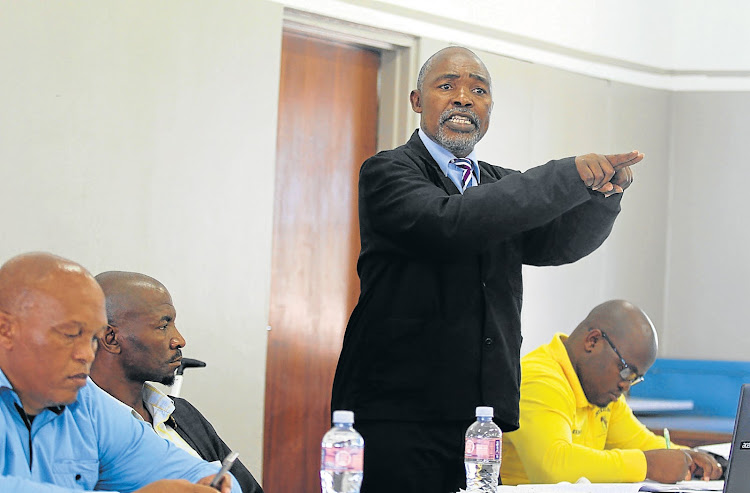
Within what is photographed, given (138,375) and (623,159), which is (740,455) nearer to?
(623,159)

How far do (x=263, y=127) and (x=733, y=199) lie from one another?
3.07 metres

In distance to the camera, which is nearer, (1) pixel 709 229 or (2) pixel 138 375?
(2) pixel 138 375

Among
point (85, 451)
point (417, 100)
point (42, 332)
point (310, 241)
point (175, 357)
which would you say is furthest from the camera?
point (310, 241)

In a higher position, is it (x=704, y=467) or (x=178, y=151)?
(x=178, y=151)

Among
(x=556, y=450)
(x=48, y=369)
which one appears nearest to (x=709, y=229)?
(x=556, y=450)

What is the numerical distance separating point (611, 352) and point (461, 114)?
3.67 ft

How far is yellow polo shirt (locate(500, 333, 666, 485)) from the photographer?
282 cm

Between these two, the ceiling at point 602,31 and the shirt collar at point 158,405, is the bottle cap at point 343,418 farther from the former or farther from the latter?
the ceiling at point 602,31

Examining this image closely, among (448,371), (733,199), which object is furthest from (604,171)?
(733,199)

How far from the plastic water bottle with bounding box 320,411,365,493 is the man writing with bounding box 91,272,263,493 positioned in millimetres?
571

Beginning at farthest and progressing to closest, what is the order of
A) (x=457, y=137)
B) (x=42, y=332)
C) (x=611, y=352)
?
1. (x=611, y=352)
2. (x=457, y=137)
3. (x=42, y=332)

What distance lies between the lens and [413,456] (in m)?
2.18

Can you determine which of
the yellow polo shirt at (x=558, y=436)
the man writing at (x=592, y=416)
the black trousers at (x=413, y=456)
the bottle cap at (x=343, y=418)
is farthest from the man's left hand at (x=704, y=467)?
the bottle cap at (x=343, y=418)

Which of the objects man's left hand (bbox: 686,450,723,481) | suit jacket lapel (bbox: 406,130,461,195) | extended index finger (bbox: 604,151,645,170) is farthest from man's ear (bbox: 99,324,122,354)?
man's left hand (bbox: 686,450,723,481)
